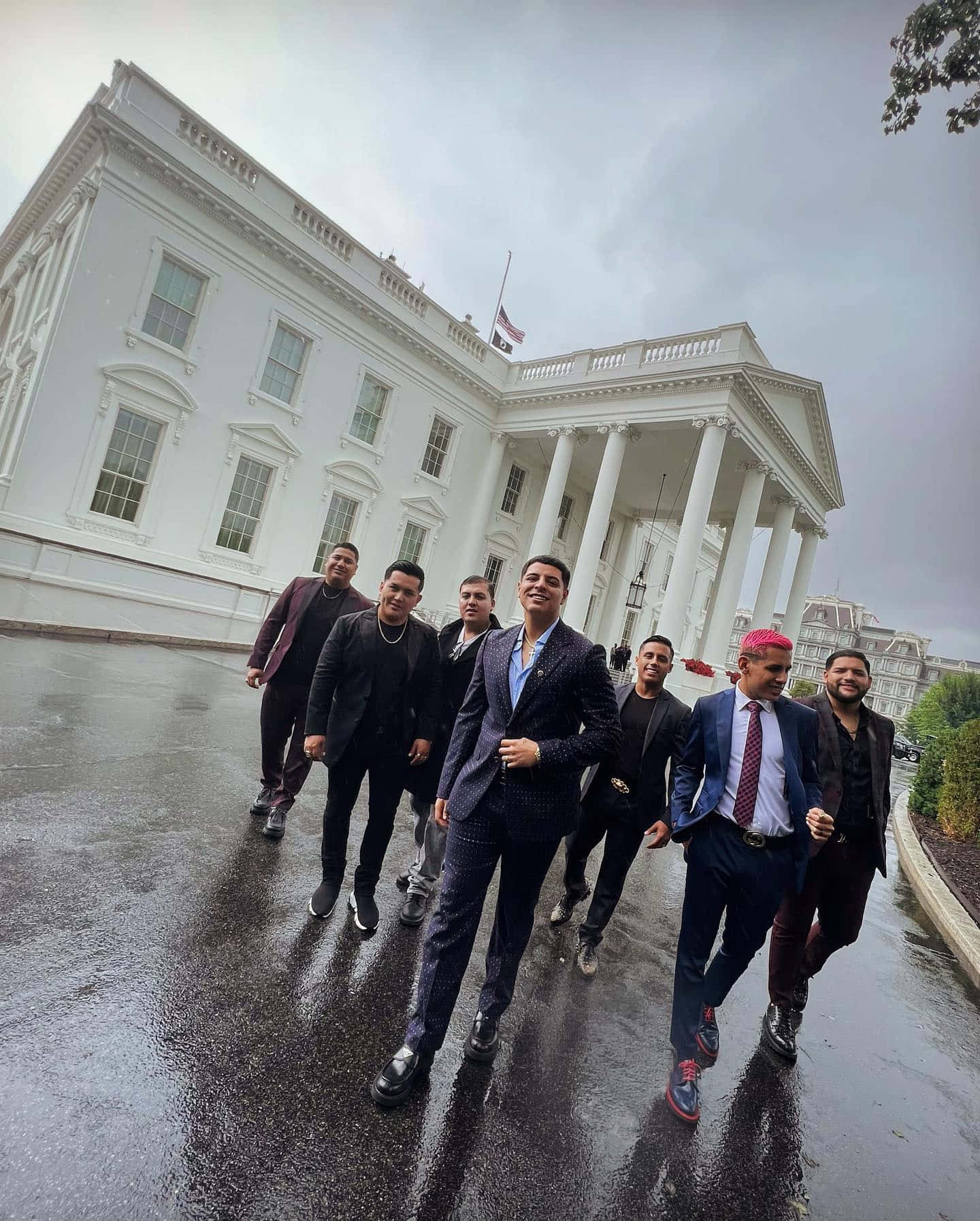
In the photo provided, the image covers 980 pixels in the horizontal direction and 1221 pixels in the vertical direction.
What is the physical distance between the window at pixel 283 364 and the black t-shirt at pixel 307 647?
565 inches

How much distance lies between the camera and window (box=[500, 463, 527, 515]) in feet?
80.2

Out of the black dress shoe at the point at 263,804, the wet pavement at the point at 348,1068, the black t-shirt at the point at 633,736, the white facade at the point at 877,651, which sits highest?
the white facade at the point at 877,651

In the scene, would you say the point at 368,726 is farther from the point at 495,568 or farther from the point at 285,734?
the point at 495,568

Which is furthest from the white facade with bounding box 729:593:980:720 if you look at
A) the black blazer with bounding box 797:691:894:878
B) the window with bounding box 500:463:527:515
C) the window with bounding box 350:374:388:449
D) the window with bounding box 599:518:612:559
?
the black blazer with bounding box 797:691:894:878

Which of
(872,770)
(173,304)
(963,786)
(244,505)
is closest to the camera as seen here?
(872,770)

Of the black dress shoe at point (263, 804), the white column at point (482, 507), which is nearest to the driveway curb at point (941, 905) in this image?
the black dress shoe at point (263, 804)

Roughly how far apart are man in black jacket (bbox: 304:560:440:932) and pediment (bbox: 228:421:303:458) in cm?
1478

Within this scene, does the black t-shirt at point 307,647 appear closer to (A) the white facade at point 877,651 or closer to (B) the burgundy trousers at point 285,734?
(B) the burgundy trousers at point 285,734

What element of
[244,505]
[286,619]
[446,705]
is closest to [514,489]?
[244,505]

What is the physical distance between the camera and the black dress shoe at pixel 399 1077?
2225 mm

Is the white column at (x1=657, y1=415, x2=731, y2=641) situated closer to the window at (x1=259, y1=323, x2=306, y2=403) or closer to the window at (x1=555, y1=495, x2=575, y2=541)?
the window at (x1=555, y1=495, x2=575, y2=541)

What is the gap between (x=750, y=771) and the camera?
288 cm

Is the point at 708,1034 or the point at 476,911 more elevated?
the point at 476,911

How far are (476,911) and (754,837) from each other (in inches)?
50.9
